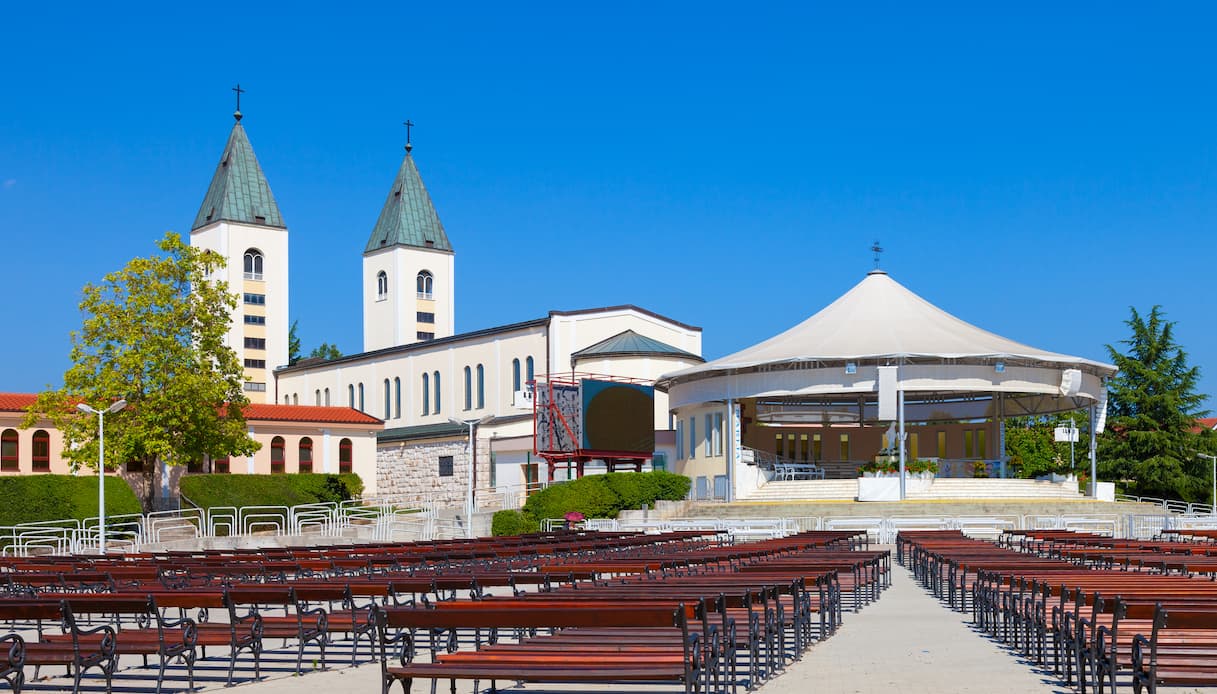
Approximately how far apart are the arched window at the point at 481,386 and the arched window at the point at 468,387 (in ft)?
2.33

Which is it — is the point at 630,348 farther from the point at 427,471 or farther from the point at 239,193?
the point at 239,193

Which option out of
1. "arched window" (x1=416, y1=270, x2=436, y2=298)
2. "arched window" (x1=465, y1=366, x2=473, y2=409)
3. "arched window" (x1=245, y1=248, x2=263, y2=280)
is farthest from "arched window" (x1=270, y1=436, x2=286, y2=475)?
"arched window" (x1=416, y1=270, x2=436, y2=298)

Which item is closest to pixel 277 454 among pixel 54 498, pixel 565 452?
pixel 565 452

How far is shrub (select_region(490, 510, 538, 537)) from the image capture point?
47.3 meters

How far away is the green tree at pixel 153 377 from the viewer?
163 feet

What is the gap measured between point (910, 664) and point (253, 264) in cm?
9610

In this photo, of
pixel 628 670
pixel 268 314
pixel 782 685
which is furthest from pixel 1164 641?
pixel 268 314

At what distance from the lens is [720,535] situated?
122 feet

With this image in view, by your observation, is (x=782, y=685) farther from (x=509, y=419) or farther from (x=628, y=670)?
(x=509, y=419)

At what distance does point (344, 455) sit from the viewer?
2566 inches

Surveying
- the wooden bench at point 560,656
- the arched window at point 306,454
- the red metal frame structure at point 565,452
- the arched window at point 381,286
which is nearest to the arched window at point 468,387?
the arched window at point 306,454

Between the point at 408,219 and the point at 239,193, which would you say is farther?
the point at 408,219

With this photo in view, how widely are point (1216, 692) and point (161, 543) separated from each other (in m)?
36.3

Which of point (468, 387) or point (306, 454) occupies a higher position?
point (468, 387)
